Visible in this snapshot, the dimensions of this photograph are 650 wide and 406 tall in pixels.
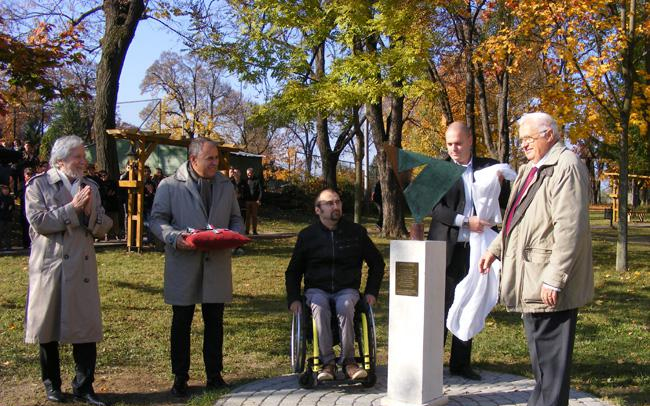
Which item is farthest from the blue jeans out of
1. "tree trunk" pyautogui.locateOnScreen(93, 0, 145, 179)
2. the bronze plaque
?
"tree trunk" pyautogui.locateOnScreen(93, 0, 145, 179)

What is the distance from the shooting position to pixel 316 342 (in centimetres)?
543

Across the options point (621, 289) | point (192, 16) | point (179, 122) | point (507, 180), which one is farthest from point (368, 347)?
point (179, 122)

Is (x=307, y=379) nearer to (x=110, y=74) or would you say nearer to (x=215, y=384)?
(x=215, y=384)

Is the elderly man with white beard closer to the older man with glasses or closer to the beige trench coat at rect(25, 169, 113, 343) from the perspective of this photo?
the beige trench coat at rect(25, 169, 113, 343)

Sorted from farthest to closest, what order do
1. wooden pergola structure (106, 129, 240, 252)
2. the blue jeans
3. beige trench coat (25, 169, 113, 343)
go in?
1. wooden pergola structure (106, 129, 240, 252)
2. the blue jeans
3. beige trench coat (25, 169, 113, 343)

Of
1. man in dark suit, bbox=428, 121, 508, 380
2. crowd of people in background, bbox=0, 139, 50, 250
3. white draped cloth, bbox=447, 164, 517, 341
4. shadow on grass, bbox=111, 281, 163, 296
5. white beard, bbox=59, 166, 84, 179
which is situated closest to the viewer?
white beard, bbox=59, 166, 84, 179

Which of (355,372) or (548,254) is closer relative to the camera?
(548,254)

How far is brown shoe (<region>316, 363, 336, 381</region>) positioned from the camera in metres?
5.38

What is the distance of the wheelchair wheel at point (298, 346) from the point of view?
5.34 meters

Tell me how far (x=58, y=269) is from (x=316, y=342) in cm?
192

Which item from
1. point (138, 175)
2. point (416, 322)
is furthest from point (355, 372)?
point (138, 175)

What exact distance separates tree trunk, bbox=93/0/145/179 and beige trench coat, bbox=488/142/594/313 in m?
12.9

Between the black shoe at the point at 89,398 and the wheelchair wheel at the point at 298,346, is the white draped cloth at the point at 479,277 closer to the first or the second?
the wheelchair wheel at the point at 298,346

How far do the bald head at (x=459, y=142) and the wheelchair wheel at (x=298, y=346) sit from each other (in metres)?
1.73
